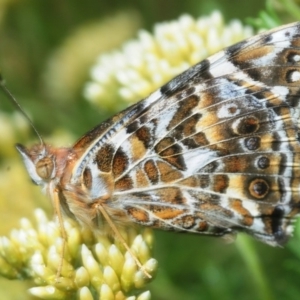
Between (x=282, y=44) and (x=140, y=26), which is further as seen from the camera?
(x=140, y=26)

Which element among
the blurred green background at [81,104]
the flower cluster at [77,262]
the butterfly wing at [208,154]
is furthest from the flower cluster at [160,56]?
the flower cluster at [77,262]

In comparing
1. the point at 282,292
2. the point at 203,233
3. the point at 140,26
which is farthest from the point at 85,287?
the point at 140,26

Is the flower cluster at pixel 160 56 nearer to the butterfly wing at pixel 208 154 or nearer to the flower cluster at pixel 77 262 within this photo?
the butterfly wing at pixel 208 154

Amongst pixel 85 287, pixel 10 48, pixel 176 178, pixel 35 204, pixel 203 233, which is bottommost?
pixel 85 287

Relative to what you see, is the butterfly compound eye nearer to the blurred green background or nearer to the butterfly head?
the butterfly head

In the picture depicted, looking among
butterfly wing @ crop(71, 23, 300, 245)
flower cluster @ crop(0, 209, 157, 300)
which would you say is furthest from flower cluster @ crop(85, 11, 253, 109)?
flower cluster @ crop(0, 209, 157, 300)

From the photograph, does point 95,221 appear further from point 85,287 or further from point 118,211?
point 85,287

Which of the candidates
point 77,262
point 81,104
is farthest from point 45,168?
point 81,104

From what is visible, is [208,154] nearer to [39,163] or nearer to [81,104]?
[39,163]
